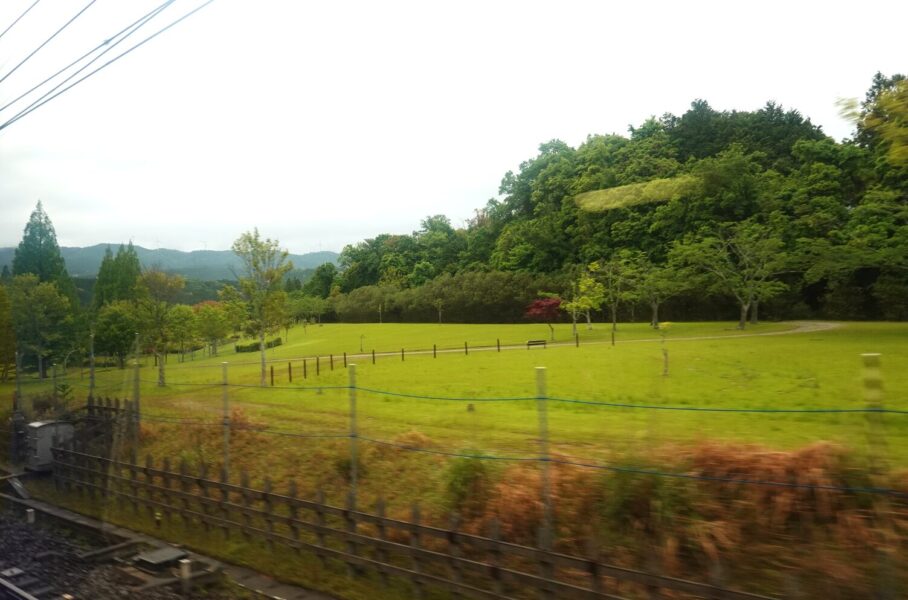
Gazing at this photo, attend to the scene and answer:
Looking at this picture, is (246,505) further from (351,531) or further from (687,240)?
(687,240)

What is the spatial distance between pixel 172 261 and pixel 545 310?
14.0 metres

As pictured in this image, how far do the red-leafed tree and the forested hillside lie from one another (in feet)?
1.83

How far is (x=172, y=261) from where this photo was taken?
Answer: 874 inches

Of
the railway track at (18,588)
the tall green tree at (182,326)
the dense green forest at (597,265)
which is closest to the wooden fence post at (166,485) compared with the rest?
the railway track at (18,588)

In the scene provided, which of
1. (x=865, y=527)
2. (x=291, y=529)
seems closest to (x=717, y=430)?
(x=865, y=527)

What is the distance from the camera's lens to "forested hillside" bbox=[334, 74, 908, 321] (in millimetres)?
18359

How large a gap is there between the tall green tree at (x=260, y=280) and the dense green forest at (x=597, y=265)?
0.05 meters

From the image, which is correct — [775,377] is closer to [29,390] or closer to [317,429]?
[317,429]

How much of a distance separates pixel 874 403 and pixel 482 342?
17763 millimetres

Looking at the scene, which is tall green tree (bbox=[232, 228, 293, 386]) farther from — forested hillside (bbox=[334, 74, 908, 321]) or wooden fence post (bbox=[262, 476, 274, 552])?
wooden fence post (bbox=[262, 476, 274, 552])

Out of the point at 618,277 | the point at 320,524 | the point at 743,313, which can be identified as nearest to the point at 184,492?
the point at 320,524

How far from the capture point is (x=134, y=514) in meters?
9.96

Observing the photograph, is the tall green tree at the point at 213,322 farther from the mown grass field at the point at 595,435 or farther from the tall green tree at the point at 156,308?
the tall green tree at the point at 156,308

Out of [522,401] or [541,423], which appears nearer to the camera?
[541,423]
